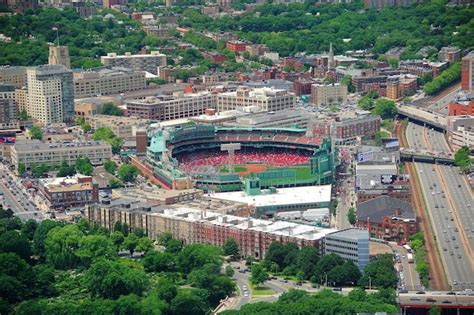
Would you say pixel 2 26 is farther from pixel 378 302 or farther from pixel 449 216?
pixel 378 302

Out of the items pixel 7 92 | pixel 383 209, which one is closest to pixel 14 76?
pixel 7 92

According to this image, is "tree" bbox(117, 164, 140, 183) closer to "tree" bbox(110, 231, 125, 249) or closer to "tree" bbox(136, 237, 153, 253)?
"tree" bbox(110, 231, 125, 249)

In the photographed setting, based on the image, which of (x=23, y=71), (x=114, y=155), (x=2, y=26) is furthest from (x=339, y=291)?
(x=2, y=26)

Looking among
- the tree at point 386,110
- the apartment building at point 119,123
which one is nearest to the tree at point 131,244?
the apartment building at point 119,123

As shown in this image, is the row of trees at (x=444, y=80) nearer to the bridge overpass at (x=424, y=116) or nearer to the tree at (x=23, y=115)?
the bridge overpass at (x=424, y=116)

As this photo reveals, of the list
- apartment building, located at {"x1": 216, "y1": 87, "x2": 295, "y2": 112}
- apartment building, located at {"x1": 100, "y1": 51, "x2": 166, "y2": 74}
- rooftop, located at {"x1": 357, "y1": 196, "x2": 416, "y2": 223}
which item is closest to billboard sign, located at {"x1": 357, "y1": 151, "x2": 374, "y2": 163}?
rooftop, located at {"x1": 357, "y1": 196, "x2": 416, "y2": 223}
